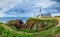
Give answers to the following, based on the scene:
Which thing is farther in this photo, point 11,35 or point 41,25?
point 41,25

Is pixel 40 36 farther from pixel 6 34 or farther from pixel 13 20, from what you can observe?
pixel 13 20

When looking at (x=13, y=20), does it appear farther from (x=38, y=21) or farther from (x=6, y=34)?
(x=6, y=34)

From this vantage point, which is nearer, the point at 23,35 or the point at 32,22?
the point at 23,35

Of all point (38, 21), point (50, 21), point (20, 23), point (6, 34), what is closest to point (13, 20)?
point (20, 23)

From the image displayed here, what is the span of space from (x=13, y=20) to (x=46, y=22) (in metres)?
2.91

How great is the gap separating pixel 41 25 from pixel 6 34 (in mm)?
4863

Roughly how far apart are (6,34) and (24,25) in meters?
5.77

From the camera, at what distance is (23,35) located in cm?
1002

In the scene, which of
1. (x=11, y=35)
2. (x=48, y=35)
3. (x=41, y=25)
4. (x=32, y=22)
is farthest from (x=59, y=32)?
(x=32, y=22)

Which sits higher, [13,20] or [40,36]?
[13,20]

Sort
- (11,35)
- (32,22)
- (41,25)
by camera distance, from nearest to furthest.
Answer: (11,35)
(41,25)
(32,22)

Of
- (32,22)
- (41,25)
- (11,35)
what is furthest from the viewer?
(32,22)

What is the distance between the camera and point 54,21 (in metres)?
14.8

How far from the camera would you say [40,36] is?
995 centimetres
